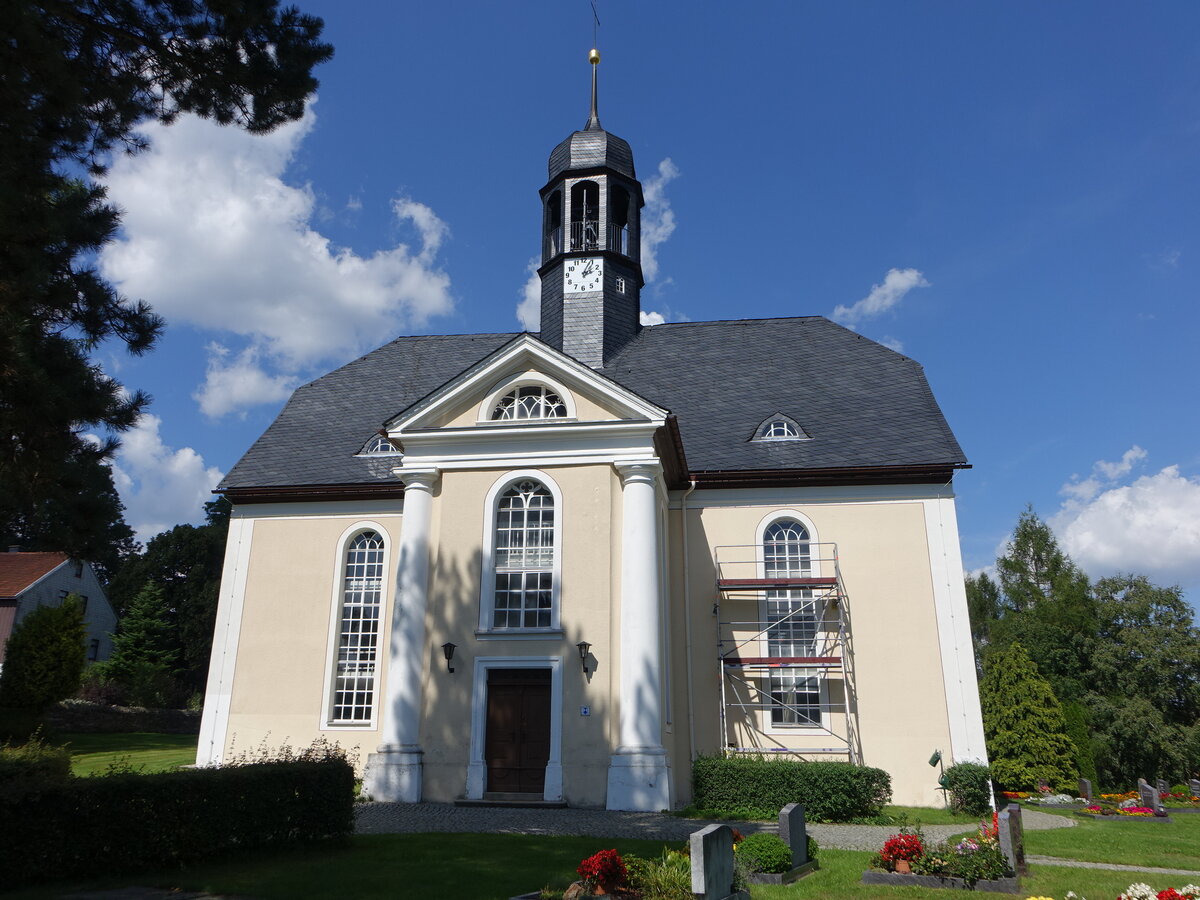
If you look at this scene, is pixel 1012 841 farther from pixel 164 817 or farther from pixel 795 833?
pixel 164 817

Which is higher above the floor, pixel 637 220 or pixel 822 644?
pixel 637 220

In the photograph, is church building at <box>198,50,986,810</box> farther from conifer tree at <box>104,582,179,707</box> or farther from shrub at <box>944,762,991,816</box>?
conifer tree at <box>104,582,179,707</box>

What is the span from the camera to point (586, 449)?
17781 millimetres

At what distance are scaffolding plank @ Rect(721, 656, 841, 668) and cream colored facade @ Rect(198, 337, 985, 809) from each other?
1.18 ft

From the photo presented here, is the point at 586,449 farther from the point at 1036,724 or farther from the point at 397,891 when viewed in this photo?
the point at 1036,724

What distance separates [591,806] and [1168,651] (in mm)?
33353

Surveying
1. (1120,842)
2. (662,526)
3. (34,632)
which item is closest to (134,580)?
(34,632)

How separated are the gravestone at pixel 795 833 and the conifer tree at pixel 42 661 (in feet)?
76.8

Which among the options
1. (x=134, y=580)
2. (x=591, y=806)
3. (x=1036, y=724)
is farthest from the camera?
(x=134, y=580)

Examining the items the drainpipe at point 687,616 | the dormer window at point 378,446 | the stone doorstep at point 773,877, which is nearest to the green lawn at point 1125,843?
the stone doorstep at point 773,877

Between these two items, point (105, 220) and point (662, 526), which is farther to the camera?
point (662, 526)

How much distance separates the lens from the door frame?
1591 centimetres

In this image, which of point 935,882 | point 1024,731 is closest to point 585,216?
point 935,882

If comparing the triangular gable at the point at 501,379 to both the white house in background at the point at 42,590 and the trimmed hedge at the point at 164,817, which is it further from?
the white house in background at the point at 42,590
